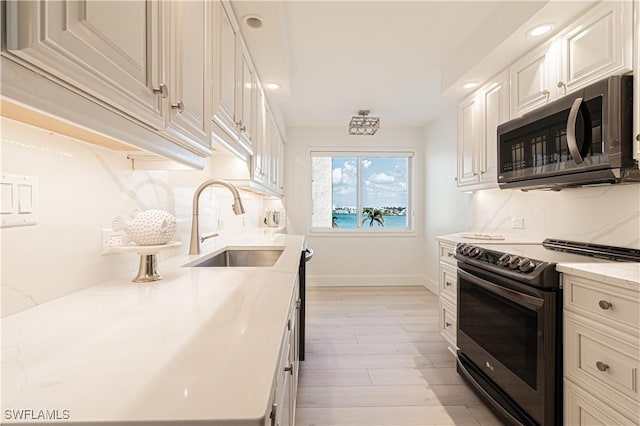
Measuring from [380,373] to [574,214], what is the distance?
175 cm

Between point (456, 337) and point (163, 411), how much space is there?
2.42 metres

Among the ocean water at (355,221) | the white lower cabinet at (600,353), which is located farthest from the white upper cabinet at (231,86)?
the ocean water at (355,221)

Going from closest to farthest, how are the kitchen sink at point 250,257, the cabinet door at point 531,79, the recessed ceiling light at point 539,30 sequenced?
the recessed ceiling light at point 539,30, the cabinet door at point 531,79, the kitchen sink at point 250,257

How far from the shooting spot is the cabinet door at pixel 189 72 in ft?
3.03

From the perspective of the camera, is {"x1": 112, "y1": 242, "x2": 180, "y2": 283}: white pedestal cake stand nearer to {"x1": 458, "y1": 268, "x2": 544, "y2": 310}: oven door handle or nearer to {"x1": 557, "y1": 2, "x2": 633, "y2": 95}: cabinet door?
{"x1": 458, "y1": 268, "x2": 544, "y2": 310}: oven door handle

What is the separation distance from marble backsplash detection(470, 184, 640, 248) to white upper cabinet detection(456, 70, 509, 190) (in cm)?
35

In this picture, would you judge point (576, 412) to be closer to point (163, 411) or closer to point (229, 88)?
point (163, 411)

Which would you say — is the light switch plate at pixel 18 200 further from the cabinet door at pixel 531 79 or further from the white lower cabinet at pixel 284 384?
the cabinet door at pixel 531 79

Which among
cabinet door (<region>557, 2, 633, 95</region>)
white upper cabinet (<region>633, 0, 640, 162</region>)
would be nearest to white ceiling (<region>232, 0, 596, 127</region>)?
cabinet door (<region>557, 2, 633, 95</region>)

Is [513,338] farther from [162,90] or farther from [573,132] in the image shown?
[162,90]

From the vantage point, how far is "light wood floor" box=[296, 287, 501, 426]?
1.90 meters

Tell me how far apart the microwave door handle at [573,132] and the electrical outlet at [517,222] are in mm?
1120

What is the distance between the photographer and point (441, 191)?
445cm

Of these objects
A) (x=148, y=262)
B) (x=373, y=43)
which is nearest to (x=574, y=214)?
(x=373, y=43)
